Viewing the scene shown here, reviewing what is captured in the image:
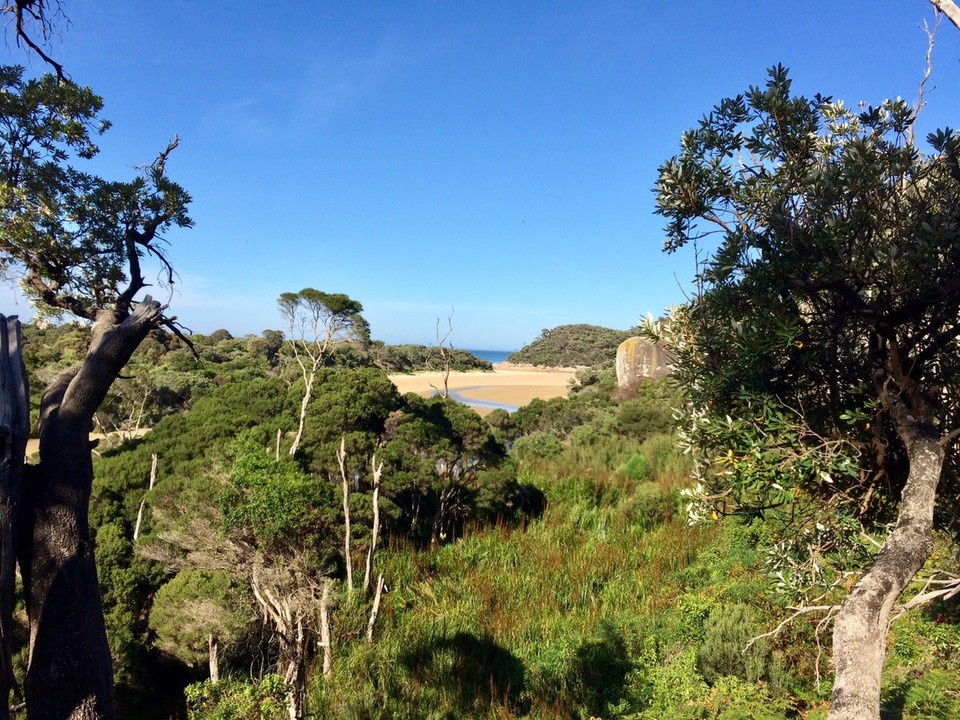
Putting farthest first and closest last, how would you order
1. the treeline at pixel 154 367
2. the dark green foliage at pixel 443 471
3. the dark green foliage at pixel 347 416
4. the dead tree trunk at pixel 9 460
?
1. the treeline at pixel 154 367
2. the dark green foliage at pixel 443 471
3. the dark green foliage at pixel 347 416
4. the dead tree trunk at pixel 9 460

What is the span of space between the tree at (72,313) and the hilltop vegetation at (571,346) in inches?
2411

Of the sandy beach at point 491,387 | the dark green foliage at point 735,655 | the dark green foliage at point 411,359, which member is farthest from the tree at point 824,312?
the dark green foliage at point 411,359

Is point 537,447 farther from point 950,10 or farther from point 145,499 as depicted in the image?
point 950,10

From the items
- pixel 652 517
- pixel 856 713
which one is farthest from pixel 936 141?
pixel 652 517

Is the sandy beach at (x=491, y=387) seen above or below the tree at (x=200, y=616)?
above

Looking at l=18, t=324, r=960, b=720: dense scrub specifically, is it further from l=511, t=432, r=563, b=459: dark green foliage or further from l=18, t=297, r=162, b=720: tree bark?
l=511, t=432, r=563, b=459: dark green foliage

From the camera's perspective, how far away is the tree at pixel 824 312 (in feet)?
8.64

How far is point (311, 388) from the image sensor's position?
31.5ft

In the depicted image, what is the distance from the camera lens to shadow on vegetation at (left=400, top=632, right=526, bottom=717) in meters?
5.47

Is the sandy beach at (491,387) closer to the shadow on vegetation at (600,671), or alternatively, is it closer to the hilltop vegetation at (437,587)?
the hilltop vegetation at (437,587)

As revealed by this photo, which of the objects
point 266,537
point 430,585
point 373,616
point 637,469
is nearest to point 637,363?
point 637,469

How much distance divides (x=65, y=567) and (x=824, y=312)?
425 centimetres

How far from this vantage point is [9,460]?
2.34m

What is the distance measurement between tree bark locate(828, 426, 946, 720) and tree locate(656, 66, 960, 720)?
10cm
